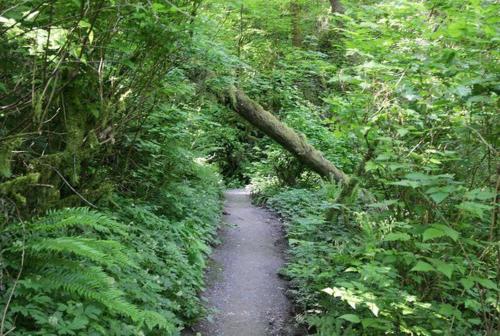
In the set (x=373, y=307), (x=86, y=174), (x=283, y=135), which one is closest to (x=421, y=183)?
(x=373, y=307)

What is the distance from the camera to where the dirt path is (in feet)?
17.4

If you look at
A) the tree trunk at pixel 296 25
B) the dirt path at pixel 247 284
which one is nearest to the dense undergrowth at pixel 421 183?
the dirt path at pixel 247 284

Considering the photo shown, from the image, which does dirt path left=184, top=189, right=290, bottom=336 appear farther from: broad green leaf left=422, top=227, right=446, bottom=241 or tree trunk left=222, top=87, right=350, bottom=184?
broad green leaf left=422, top=227, right=446, bottom=241

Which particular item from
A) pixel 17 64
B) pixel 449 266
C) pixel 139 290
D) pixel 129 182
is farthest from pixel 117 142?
pixel 449 266

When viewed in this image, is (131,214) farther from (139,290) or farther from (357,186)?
(357,186)

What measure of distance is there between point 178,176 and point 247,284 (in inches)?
84.7

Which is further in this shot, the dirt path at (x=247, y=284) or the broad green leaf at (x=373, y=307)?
the dirt path at (x=247, y=284)

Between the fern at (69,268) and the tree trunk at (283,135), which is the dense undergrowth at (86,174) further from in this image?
the tree trunk at (283,135)

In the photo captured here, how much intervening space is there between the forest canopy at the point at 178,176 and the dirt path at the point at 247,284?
289 millimetres

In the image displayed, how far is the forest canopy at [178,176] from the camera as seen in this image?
3160mm

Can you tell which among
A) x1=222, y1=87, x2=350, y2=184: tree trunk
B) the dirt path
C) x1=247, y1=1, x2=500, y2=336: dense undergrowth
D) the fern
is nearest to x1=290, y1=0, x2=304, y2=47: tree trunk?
x1=222, y1=87, x2=350, y2=184: tree trunk

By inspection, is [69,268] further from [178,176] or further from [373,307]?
[178,176]

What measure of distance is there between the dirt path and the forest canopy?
0.29 meters

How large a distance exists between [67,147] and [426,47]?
3.66 m
